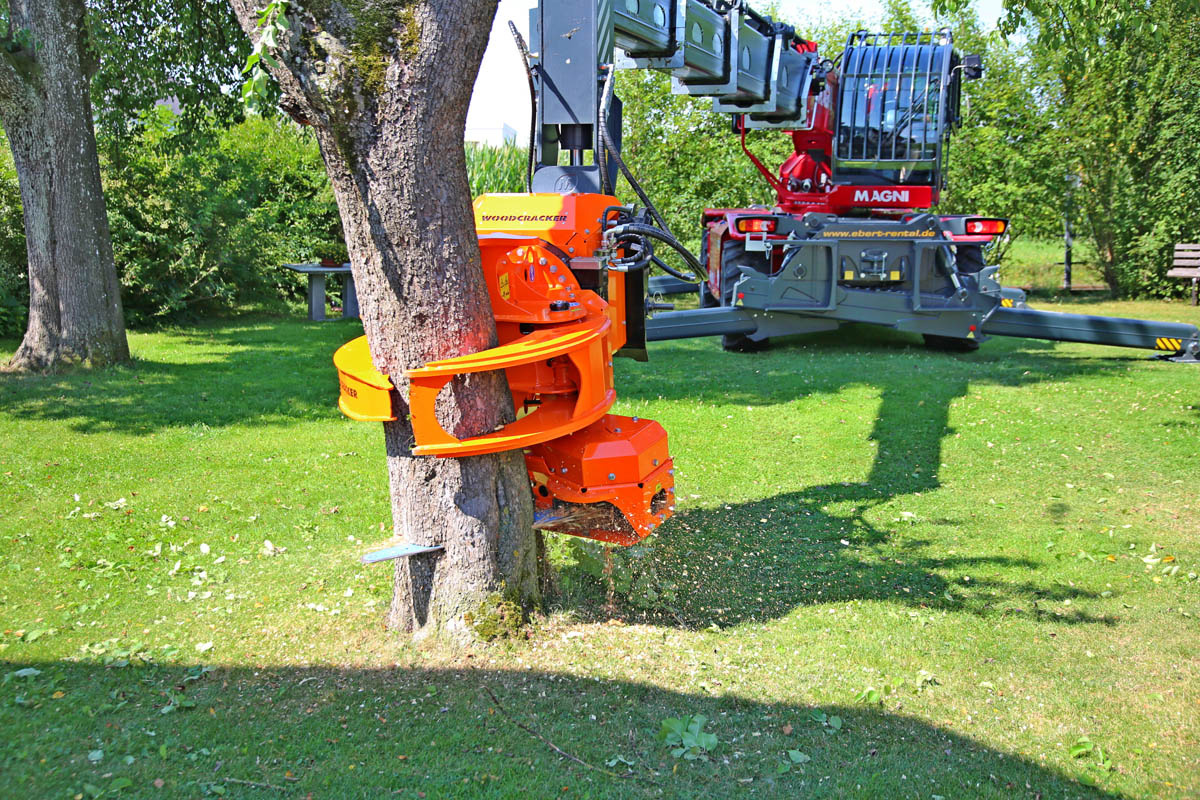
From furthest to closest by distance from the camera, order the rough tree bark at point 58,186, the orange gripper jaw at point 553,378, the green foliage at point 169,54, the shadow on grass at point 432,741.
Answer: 1. the green foliage at point 169,54
2. the rough tree bark at point 58,186
3. the orange gripper jaw at point 553,378
4. the shadow on grass at point 432,741

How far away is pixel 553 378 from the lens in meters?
4.29

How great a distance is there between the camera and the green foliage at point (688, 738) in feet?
11.4

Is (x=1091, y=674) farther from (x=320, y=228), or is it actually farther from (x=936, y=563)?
(x=320, y=228)

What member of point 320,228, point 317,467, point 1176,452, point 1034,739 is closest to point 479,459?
point 1034,739

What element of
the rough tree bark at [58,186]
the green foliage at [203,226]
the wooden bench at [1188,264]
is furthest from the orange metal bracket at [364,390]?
the wooden bench at [1188,264]

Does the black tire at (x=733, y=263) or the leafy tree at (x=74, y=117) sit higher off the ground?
the leafy tree at (x=74, y=117)

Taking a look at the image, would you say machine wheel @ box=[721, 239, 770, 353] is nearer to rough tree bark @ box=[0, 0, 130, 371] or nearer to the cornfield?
rough tree bark @ box=[0, 0, 130, 371]

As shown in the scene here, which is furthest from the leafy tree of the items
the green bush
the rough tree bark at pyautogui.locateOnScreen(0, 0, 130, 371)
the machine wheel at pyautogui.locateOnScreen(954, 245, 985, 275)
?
the machine wheel at pyautogui.locateOnScreen(954, 245, 985, 275)

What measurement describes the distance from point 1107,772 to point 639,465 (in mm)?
2033

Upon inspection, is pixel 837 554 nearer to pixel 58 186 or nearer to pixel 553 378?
pixel 553 378

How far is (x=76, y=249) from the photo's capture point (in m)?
10.0

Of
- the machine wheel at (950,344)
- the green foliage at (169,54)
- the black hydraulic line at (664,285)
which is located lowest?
the machine wheel at (950,344)

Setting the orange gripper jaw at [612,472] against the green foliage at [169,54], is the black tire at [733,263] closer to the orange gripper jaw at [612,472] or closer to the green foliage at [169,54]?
the green foliage at [169,54]

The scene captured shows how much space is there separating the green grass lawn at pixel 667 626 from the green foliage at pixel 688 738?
0.06 meters
